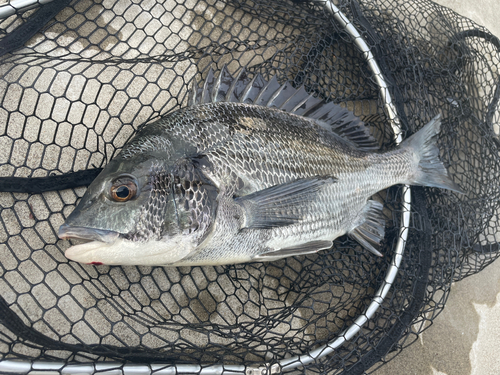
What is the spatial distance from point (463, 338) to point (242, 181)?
2.13 m

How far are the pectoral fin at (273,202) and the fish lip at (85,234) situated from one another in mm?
575

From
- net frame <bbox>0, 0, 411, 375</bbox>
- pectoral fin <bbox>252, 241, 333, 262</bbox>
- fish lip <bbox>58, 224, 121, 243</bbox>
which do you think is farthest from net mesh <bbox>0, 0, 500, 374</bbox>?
fish lip <bbox>58, 224, 121, 243</bbox>

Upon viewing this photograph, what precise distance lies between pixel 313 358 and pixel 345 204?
0.86m

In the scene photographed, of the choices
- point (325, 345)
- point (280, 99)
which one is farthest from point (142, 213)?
point (325, 345)

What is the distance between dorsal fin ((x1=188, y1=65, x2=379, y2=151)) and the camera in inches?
71.5

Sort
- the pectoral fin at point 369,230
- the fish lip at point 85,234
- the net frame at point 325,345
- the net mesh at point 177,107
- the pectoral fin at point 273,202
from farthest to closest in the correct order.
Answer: the pectoral fin at point 369,230 → the net mesh at point 177,107 → the pectoral fin at point 273,202 → the net frame at point 325,345 → the fish lip at point 85,234

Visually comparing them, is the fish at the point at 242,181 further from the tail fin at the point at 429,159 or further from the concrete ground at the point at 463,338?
the concrete ground at the point at 463,338

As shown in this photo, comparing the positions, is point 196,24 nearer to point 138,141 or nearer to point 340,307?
point 138,141

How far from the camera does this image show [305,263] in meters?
2.15

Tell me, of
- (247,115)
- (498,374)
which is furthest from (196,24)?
(498,374)

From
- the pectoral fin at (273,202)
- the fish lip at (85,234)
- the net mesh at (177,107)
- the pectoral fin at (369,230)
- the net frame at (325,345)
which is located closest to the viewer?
the fish lip at (85,234)

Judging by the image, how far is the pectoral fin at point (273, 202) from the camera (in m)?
1.57

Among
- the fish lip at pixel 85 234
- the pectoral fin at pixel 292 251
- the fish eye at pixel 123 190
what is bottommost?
the pectoral fin at pixel 292 251

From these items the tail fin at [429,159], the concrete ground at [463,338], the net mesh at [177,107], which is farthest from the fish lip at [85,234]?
the concrete ground at [463,338]
